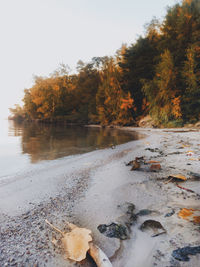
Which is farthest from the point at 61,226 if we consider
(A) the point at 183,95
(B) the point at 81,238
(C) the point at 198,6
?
(C) the point at 198,6

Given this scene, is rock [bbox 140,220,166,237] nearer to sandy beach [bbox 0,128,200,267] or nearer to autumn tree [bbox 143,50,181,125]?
sandy beach [bbox 0,128,200,267]

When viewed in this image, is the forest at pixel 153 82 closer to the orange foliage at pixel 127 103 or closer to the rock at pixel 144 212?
the orange foliage at pixel 127 103

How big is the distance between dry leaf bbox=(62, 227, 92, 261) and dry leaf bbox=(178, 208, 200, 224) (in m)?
0.86

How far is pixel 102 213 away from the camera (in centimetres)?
161

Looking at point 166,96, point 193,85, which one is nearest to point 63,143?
point 166,96

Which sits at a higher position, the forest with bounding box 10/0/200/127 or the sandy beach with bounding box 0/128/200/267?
the forest with bounding box 10/0/200/127

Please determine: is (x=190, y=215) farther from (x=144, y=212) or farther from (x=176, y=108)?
(x=176, y=108)

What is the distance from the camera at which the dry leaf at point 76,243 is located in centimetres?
102

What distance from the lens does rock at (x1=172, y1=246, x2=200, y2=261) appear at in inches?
38.7

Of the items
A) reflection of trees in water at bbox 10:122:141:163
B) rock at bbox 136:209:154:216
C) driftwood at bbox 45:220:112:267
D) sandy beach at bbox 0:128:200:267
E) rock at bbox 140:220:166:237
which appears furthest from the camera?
reflection of trees in water at bbox 10:122:141:163

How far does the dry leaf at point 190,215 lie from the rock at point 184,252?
0.32 m

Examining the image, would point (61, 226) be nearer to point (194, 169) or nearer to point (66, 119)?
point (194, 169)

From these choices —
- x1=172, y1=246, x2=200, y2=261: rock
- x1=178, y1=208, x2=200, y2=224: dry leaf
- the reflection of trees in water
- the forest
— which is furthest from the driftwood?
the forest

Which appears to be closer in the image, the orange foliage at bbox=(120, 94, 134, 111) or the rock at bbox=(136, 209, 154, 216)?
the rock at bbox=(136, 209, 154, 216)
